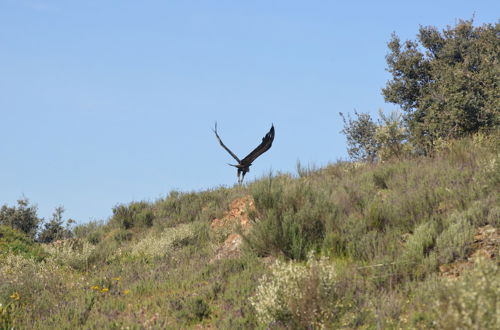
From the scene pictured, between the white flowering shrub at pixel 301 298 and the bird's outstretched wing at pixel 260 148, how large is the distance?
34.4 ft

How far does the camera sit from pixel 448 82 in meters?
22.0

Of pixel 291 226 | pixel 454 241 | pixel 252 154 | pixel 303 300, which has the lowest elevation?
pixel 303 300

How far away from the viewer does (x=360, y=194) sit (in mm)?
10758

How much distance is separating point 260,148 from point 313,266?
1077cm

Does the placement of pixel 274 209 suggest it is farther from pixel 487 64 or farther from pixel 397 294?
pixel 487 64

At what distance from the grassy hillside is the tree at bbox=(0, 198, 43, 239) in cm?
786

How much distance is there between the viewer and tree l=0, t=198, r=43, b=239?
20766 mm

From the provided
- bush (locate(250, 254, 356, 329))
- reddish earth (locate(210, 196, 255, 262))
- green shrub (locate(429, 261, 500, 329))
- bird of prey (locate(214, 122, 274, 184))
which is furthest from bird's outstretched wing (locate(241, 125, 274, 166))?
green shrub (locate(429, 261, 500, 329))

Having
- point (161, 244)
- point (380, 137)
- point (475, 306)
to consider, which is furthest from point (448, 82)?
point (475, 306)

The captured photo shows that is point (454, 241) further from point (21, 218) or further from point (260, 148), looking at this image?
point (21, 218)

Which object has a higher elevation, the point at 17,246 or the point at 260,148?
the point at 260,148

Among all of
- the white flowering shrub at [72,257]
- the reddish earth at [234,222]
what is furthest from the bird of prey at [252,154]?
the white flowering shrub at [72,257]

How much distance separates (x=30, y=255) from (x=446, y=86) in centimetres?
1666

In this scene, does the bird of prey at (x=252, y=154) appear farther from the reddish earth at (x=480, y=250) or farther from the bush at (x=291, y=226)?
the reddish earth at (x=480, y=250)
